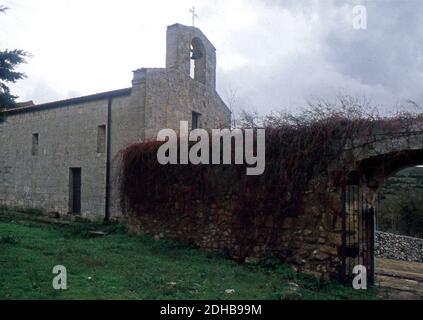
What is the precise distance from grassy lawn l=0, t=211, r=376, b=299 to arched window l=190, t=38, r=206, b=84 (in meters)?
8.22

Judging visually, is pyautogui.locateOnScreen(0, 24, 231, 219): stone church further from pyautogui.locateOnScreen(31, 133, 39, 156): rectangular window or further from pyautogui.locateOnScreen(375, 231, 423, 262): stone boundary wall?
pyautogui.locateOnScreen(375, 231, 423, 262): stone boundary wall

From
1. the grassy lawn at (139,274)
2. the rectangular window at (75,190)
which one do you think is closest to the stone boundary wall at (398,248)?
the grassy lawn at (139,274)

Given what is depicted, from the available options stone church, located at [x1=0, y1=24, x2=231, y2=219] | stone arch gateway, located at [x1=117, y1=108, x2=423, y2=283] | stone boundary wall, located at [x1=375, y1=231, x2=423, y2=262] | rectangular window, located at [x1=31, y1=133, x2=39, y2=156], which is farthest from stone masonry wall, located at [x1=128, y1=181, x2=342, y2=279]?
stone boundary wall, located at [x1=375, y1=231, x2=423, y2=262]

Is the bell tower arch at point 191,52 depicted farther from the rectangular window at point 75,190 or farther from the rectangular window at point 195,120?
the rectangular window at point 75,190

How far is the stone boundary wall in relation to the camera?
16016 millimetres

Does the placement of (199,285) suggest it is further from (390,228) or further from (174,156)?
(390,228)

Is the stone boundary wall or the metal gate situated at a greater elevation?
the metal gate

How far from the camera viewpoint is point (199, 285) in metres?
6.39

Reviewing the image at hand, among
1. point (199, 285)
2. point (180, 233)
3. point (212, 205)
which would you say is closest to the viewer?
point (199, 285)

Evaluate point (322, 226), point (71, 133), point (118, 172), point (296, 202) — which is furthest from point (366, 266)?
point (71, 133)

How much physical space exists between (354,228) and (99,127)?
10483mm

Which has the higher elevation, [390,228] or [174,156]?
[174,156]

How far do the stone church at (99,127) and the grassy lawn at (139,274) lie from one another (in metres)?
3.88

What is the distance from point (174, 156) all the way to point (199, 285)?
4362 mm
